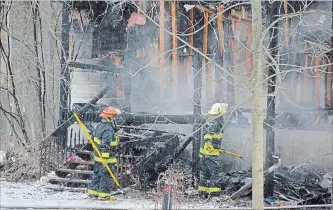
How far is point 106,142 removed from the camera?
11078 mm

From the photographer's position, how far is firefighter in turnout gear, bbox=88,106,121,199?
36.1 feet

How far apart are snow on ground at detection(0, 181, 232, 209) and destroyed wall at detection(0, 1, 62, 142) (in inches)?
156

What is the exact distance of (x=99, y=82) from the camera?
17.0 m

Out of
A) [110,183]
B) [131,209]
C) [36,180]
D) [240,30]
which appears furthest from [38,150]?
[240,30]

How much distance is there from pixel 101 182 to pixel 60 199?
98 centimetres

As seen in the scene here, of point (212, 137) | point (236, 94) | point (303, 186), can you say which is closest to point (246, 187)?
point (212, 137)

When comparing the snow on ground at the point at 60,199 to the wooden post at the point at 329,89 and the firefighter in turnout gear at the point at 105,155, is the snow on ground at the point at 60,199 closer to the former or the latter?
the firefighter in turnout gear at the point at 105,155

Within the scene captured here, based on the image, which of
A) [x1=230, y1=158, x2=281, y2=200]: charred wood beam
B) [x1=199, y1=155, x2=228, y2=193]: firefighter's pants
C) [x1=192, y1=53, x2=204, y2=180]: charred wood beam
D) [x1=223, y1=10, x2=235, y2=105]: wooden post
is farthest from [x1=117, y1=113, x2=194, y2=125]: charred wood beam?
[x1=230, y1=158, x2=281, y2=200]: charred wood beam

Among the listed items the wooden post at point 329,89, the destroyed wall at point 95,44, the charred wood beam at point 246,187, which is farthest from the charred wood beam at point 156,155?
the wooden post at point 329,89

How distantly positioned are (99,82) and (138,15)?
2893 mm

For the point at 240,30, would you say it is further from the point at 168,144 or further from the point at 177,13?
the point at 168,144

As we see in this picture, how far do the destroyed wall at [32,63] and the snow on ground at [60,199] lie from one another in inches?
156

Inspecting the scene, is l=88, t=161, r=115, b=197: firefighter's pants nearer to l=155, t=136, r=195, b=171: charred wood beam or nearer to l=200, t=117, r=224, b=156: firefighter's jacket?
l=155, t=136, r=195, b=171: charred wood beam

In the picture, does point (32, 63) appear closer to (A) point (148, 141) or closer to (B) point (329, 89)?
(A) point (148, 141)
